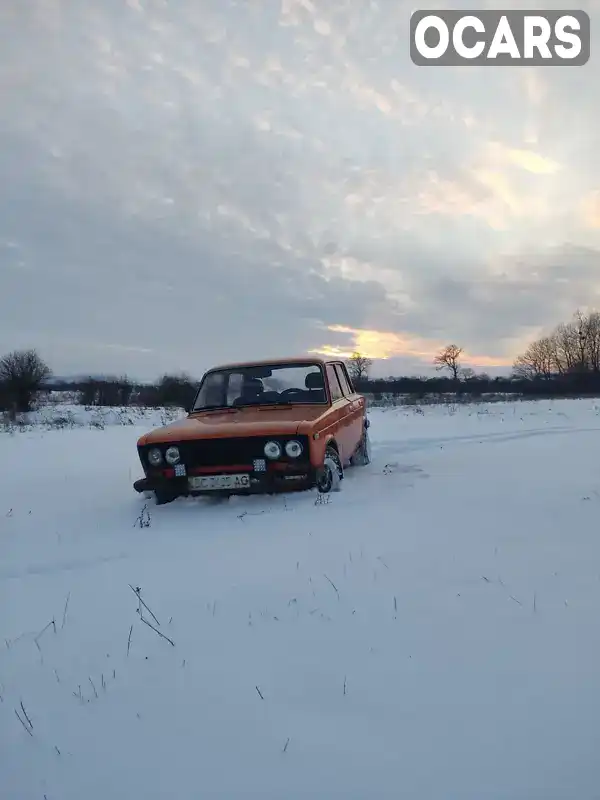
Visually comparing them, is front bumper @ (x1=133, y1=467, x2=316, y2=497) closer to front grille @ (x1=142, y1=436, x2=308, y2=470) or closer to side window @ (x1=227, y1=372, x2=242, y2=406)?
front grille @ (x1=142, y1=436, x2=308, y2=470)

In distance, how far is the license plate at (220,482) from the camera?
5285 millimetres

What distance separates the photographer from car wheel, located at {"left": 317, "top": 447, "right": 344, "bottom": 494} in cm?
556

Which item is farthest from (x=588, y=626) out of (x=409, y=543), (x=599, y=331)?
(x=599, y=331)

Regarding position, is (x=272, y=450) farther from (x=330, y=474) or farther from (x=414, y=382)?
(x=414, y=382)

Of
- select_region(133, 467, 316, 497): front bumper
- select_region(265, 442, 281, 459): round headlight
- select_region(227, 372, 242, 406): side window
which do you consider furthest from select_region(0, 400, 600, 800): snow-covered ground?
select_region(227, 372, 242, 406): side window

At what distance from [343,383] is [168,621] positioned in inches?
221

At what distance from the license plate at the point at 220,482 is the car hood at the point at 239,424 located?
38 centimetres

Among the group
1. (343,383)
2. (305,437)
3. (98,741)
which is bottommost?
(98,741)

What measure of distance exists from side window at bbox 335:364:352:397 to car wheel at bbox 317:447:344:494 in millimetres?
2002

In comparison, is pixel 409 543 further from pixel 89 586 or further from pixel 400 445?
pixel 400 445

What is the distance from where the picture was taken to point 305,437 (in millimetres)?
5223

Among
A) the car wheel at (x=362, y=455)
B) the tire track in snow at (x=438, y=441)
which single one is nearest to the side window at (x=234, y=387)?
the car wheel at (x=362, y=455)

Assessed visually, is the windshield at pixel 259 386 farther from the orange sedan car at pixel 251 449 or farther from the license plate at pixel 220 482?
the license plate at pixel 220 482

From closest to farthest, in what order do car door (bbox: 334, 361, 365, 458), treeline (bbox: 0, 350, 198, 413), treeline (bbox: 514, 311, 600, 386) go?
car door (bbox: 334, 361, 365, 458)
treeline (bbox: 0, 350, 198, 413)
treeline (bbox: 514, 311, 600, 386)
